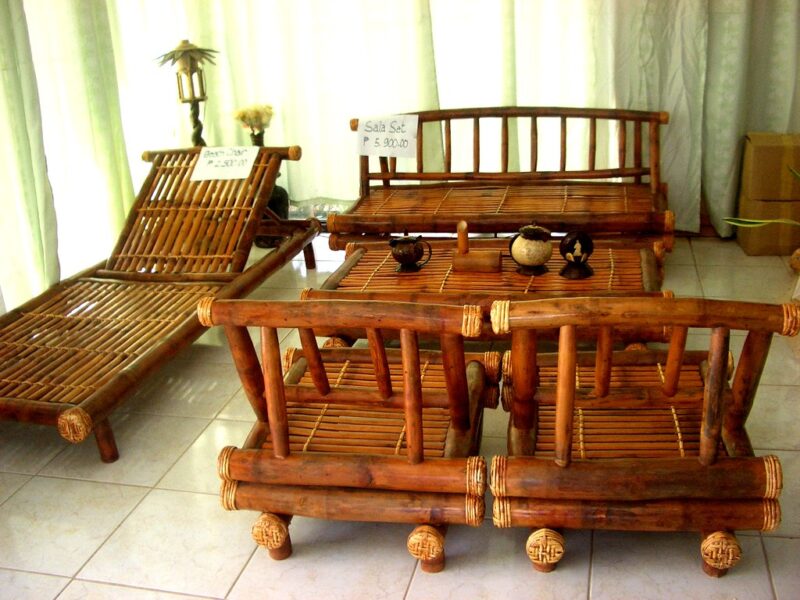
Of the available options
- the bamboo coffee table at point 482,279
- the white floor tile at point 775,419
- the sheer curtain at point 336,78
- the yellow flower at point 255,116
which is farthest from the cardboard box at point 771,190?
the yellow flower at point 255,116

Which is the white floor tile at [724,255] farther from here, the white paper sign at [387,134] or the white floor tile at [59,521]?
the white floor tile at [59,521]

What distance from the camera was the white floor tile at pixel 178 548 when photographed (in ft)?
6.46

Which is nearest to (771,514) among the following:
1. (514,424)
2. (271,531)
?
(514,424)

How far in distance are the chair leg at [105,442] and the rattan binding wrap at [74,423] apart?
0.41 ft

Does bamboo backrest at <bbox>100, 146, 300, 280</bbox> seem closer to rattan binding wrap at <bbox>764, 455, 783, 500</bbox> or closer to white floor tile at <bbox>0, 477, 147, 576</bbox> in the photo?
white floor tile at <bbox>0, 477, 147, 576</bbox>

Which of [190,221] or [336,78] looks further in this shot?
[336,78]

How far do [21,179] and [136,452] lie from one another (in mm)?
1430

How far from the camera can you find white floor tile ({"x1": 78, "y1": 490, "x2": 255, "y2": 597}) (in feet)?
6.46

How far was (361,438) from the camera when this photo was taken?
2010mm

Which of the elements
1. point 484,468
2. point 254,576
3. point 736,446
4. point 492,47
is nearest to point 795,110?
point 492,47

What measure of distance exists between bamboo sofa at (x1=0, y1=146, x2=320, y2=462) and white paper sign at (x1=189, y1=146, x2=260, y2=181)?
1.9 inches

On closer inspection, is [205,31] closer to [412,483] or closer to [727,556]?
[412,483]

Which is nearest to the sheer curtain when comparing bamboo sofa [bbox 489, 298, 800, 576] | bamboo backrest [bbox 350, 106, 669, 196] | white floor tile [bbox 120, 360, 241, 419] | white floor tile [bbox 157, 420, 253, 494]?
bamboo backrest [bbox 350, 106, 669, 196]

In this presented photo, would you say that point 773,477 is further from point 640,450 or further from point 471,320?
point 471,320
